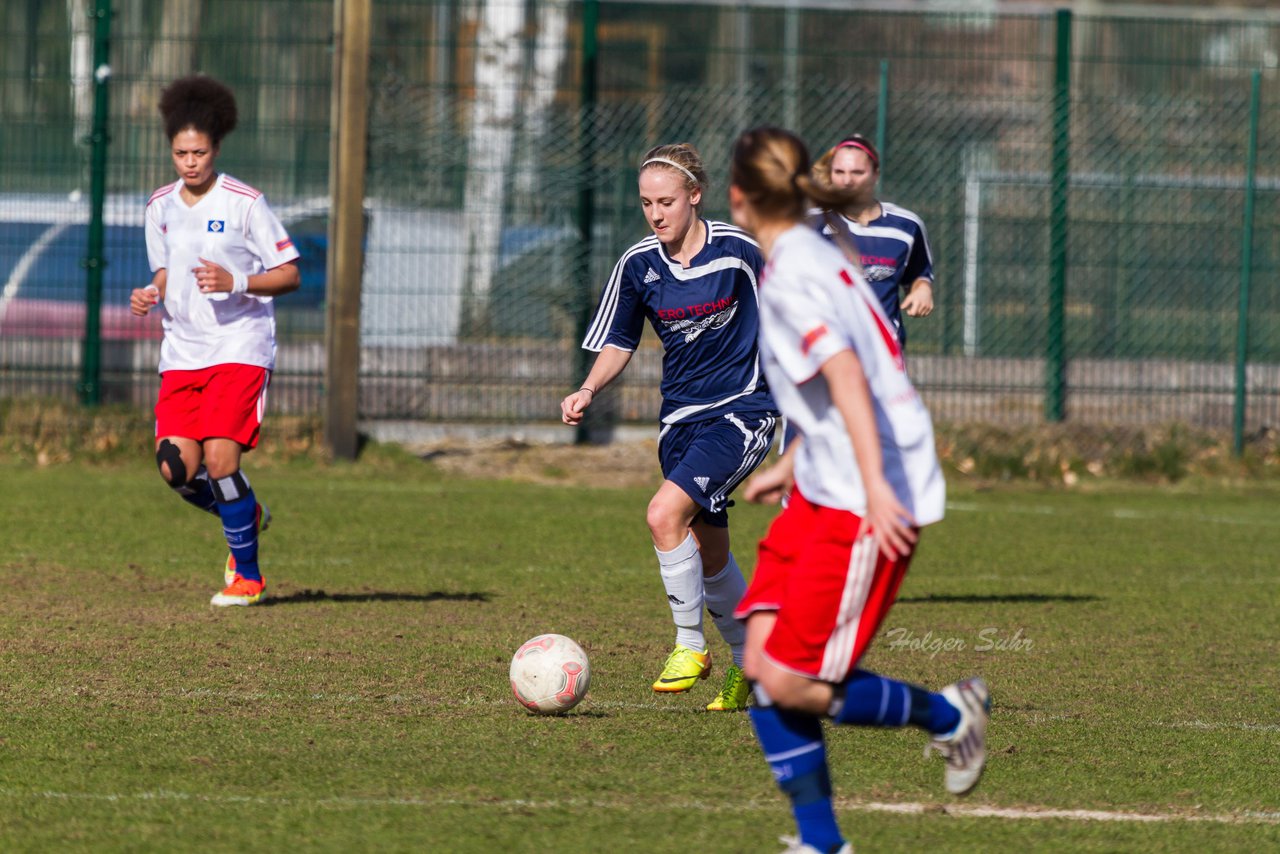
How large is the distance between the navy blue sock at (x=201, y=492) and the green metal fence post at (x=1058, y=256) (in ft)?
25.3

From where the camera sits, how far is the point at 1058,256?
13.7 metres

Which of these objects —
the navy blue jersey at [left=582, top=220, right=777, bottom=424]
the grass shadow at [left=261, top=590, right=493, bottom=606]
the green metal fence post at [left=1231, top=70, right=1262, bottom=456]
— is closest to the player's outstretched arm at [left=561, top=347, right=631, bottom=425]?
the navy blue jersey at [left=582, top=220, right=777, bottom=424]

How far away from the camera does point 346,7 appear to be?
12211 millimetres

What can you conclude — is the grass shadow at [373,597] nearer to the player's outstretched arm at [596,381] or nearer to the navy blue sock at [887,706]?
the player's outstretched arm at [596,381]

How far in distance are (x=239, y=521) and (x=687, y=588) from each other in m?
2.53

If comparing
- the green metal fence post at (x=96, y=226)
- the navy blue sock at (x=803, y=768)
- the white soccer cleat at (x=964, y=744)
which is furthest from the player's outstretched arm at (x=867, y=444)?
the green metal fence post at (x=96, y=226)

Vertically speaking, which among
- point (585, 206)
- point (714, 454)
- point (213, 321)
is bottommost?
point (714, 454)

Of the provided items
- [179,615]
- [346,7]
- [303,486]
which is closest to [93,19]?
[346,7]

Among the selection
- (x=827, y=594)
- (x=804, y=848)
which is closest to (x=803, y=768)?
(x=804, y=848)

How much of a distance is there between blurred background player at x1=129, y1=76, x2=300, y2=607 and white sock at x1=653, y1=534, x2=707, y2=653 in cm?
238

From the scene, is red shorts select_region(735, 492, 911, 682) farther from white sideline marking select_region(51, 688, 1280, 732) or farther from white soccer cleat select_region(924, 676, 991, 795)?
white sideline marking select_region(51, 688, 1280, 732)

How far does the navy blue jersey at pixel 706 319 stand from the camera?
20.0ft

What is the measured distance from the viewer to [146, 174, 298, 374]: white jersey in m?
7.63

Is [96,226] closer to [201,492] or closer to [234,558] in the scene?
[201,492]
